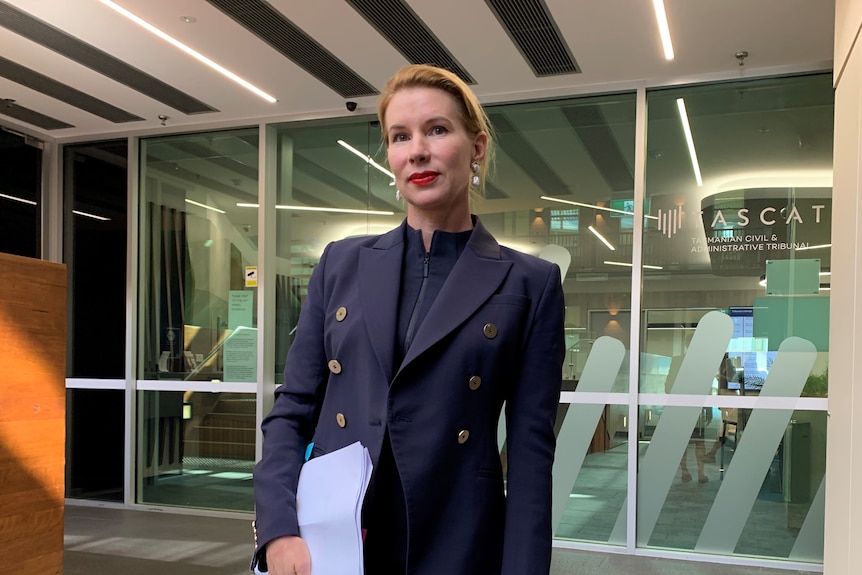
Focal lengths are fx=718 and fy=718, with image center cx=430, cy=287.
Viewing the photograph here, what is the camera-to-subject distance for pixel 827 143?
4914 millimetres

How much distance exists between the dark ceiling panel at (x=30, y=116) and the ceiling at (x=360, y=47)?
0.03 metres

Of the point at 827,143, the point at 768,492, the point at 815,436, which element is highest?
the point at 827,143

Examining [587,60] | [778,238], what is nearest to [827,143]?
[778,238]

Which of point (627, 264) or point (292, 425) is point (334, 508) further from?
point (627, 264)

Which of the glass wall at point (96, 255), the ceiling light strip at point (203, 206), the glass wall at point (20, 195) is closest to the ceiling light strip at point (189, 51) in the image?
the ceiling light strip at point (203, 206)

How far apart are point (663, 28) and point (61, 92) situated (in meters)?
4.45

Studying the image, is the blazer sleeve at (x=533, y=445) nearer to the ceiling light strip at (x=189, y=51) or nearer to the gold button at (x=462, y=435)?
the gold button at (x=462, y=435)

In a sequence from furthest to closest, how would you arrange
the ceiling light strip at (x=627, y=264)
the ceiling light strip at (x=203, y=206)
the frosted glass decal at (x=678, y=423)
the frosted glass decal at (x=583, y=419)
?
the ceiling light strip at (x=203, y=206) < the frosted glass decal at (x=583, y=419) < the ceiling light strip at (x=627, y=264) < the frosted glass decal at (x=678, y=423)

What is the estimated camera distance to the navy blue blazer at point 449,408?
109 cm

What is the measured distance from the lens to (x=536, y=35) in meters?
4.43

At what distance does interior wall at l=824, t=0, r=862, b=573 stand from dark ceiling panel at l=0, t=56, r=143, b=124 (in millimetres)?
5073

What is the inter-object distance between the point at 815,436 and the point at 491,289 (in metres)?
4.55

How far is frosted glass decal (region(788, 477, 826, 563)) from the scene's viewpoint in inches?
191

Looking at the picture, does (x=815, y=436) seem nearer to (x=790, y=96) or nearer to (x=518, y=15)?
(x=790, y=96)
